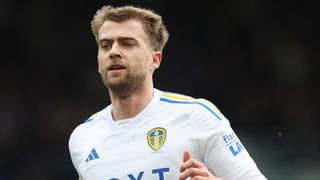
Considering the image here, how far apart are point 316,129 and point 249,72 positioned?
1.56 metres

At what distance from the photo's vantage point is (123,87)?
398cm

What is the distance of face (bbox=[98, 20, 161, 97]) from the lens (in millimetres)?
3930

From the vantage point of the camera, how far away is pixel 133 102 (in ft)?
13.5

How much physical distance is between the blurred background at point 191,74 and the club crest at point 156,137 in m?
4.95

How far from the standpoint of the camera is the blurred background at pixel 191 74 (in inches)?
364

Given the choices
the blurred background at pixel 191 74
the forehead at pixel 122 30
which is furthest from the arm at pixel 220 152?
the blurred background at pixel 191 74

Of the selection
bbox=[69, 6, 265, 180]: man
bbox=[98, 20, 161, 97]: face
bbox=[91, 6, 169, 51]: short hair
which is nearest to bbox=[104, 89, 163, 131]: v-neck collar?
bbox=[69, 6, 265, 180]: man

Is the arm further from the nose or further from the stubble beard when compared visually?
the nose

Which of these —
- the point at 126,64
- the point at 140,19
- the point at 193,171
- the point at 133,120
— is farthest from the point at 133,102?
the point at 193,171

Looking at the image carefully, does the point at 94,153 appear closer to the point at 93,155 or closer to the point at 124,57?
the point at 93,155

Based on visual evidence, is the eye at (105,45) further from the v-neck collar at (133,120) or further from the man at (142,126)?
the v-neck collar at (133,120)

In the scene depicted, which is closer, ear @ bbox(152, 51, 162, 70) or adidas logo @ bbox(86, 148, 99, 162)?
adidas logo @ bbox(86, 148, 99, 162)

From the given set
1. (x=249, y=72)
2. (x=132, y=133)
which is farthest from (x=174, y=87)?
(x=132, y=133)

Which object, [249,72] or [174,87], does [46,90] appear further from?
[249,72]
